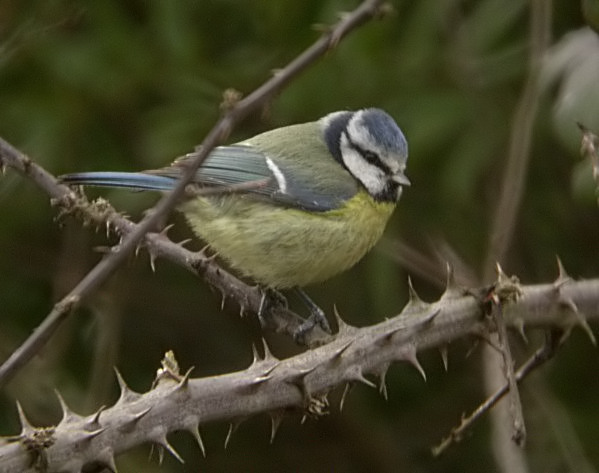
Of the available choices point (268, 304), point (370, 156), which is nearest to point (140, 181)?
point (268, 304)

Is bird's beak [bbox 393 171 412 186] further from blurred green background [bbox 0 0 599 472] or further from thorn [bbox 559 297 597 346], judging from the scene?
thorn [bbox 559 297 597 346]

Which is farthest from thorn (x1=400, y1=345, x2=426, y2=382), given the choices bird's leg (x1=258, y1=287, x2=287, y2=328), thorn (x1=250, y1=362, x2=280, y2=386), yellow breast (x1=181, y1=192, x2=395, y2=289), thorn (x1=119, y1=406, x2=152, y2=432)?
yellow breast (x1=181, y1=192, x2=395, y2=289)

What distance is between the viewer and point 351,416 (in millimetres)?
4426

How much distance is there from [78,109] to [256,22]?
2.47ft

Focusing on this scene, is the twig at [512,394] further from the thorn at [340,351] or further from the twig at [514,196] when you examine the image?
the thorn at [340,351]

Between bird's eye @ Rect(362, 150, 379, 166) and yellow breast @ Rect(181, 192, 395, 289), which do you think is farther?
bird's eye @ Rect(362, 150, 379, 166)

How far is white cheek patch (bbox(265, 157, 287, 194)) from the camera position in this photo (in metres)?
3.54

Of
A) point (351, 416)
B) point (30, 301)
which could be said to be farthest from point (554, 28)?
point (30, 301)

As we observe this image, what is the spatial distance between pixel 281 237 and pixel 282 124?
88 cm

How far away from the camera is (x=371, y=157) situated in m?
3.68

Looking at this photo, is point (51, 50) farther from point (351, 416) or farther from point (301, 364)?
point (301, 364)

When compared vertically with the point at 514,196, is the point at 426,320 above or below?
below

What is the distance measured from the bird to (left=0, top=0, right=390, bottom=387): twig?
68.5 inches

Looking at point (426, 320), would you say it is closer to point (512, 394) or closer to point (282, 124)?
point (512, 394)
